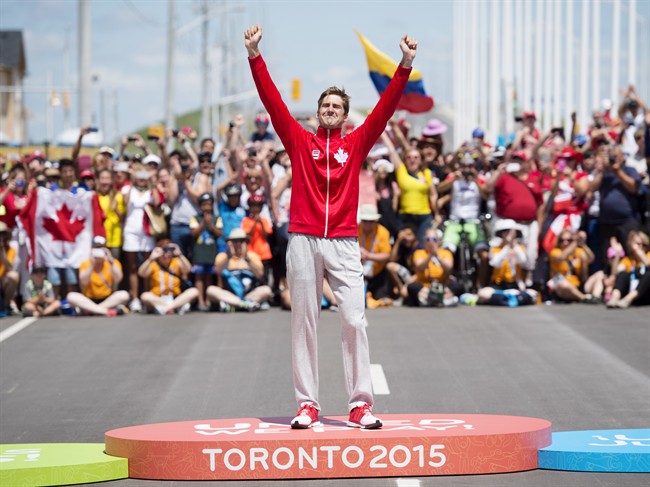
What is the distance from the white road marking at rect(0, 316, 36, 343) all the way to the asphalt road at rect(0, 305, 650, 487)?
115 millimetres

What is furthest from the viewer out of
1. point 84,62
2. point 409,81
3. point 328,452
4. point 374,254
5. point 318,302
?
point 84,62

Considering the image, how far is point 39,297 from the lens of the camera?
17719mm

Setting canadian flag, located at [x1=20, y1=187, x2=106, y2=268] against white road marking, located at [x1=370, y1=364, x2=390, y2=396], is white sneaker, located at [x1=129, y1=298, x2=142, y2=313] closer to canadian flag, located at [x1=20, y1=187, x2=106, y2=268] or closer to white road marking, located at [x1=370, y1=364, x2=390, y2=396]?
canadian flag, located at [x1=20, y1=187, x2=106, y2=268]

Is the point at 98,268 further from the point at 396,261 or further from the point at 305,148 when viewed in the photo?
the point at 305,148

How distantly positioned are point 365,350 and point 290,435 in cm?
87

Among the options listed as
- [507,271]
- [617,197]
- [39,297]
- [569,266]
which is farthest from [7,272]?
[617,197]

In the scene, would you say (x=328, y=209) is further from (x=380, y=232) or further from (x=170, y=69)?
(x=170, y=69)

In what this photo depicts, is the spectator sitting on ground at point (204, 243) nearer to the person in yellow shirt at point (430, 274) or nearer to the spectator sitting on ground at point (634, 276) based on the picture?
the person in yellow shirt at point (430, 274)

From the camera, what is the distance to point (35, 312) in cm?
1758

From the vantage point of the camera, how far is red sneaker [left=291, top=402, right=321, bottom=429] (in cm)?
824

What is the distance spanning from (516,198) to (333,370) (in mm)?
6591

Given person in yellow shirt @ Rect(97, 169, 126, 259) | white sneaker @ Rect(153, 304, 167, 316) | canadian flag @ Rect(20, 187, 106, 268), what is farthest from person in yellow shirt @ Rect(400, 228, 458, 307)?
canadian flag @ Rect(20, 187, 106, 268)

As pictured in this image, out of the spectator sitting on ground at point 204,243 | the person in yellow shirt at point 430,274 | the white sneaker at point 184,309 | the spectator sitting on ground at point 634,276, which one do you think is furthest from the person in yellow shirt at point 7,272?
the spectator sitting on ground at point 634,276

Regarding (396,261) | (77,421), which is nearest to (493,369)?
(77,421)
